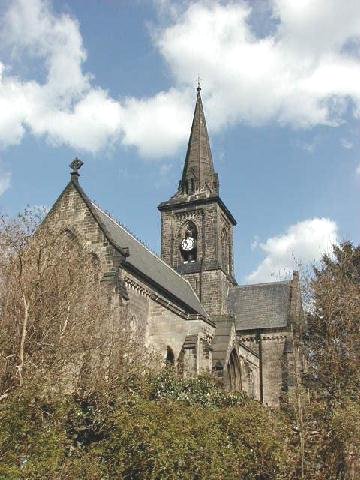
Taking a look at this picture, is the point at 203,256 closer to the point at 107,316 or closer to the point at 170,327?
the point at 170,327

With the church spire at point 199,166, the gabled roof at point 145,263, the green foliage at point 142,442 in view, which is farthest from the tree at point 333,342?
the church spire at point 199,166

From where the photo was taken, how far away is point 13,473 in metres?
9.04

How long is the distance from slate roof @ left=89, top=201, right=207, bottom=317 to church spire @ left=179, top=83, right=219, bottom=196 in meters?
7.44

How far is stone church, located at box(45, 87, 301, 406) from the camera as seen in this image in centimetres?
2556

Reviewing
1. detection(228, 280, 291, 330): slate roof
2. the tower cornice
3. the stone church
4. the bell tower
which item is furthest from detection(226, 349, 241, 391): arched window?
the tower cornice

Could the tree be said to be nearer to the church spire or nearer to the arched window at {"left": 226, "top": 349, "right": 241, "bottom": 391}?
the arched window at {"left": 226, "top": 349, "right": 241, "bottom": 391}

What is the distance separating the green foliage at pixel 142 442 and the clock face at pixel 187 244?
28020mm

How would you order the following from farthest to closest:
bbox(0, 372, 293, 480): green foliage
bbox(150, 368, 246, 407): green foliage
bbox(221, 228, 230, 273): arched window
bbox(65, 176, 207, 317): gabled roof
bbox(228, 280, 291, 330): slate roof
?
bbox(221, 228, 230, 273): arched window, bbox(228, 280, 291, 330): slate roof, bbox(65, 176, 207, 317): gabled roof, bbox(150, 368, 246, 407): green foliage, bbox(0, 372, 293, 480): green foliage

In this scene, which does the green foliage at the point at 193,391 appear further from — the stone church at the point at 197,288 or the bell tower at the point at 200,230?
the bell tower at the point at 200,230

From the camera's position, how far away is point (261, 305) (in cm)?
4062

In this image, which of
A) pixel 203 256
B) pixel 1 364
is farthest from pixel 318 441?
pixel 203 256

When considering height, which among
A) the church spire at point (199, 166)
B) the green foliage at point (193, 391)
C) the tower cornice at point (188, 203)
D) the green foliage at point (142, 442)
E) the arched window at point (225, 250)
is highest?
the church spire at point (199, 166)

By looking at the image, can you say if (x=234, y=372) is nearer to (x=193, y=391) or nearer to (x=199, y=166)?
(x=193, y=391)

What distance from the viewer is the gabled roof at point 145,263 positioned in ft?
84.8
